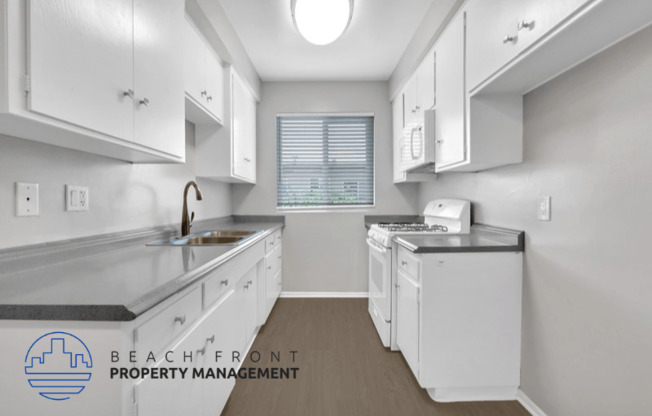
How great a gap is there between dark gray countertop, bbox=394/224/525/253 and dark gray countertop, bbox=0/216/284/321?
1.04 m

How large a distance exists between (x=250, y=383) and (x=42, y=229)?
1424mm

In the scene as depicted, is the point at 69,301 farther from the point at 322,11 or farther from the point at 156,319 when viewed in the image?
the point at 322,11

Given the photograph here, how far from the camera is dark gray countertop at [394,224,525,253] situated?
1.76 metres

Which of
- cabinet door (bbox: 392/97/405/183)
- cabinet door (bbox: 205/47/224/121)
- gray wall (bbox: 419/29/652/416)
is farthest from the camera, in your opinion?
cabinet door (bbox: 392/97/405/183)

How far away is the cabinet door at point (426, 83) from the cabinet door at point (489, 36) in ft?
1.86

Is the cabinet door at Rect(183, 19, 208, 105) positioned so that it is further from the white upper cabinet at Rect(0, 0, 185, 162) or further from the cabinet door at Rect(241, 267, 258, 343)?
the cabinet door at Rect(241, 267, 258, 343)

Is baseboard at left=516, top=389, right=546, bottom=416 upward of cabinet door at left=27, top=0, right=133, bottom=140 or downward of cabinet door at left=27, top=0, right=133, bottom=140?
downward

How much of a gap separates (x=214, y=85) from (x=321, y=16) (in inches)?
40.7

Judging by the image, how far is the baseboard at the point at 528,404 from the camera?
167 centimetres

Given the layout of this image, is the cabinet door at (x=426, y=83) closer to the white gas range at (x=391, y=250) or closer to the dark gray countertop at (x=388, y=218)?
the white gas range at (x=391, y=250)

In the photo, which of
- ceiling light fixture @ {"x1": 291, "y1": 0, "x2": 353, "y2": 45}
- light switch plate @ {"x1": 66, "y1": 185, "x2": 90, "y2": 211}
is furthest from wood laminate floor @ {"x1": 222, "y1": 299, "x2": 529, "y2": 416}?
ceiling light fixture @ {"x1": 291, "y1": 0, "x2": 353, "y2": 45}

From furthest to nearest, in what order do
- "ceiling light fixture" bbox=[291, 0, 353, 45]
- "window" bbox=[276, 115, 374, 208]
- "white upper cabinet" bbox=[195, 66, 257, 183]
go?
"window" bbox=[276, 115, 374, 208] → "white upper cabinet" bbox=[195, 66, 257, 183] → "ceiling light fixture" bbox=[291, 0, 353, 45]

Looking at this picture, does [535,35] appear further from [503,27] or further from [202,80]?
[202,80]

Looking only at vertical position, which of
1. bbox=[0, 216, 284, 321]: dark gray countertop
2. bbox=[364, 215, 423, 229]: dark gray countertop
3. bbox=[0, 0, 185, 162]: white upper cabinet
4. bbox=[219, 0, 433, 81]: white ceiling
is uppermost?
bbox=[219, 0, 433, 81]: white ceiling
